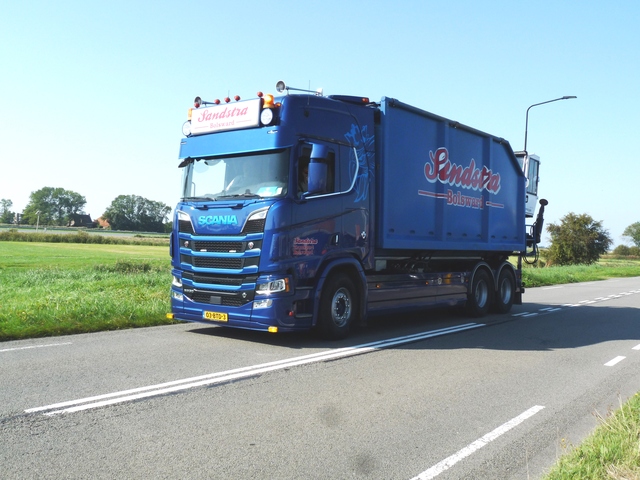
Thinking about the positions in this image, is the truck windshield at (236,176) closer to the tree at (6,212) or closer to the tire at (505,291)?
the tire at (505,291)

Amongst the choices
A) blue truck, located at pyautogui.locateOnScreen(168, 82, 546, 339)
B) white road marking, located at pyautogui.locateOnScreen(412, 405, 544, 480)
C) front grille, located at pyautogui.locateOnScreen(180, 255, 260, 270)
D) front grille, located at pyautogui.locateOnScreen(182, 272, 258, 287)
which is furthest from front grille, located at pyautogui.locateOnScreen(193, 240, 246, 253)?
white road marking, located at pyautogui.locateOnScreen(412, 405, 544, 480)

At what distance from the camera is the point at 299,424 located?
16.3 ft

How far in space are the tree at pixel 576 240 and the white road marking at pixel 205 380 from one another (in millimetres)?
65610

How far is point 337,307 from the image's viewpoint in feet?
30.0

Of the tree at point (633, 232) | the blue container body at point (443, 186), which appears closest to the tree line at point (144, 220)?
the tree at point (633, 232)

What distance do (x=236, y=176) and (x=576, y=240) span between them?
68.3 metres

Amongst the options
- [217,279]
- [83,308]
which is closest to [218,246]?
[217,279]

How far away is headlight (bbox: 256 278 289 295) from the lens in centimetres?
830

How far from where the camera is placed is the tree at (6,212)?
12781cm

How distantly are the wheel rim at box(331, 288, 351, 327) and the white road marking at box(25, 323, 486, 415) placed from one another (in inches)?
20.5

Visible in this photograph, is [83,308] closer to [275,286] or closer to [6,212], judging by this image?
[275,286]

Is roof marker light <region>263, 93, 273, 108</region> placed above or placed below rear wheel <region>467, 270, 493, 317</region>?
above

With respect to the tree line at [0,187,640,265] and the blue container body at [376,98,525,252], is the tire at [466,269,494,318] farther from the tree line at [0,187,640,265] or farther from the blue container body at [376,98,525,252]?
the tree line at [0,187,640,265]

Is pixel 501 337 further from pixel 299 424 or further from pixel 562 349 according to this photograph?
pixel 299 424
